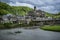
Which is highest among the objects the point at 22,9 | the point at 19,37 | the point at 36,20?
the point at 22,9

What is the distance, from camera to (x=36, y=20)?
11.0 feet

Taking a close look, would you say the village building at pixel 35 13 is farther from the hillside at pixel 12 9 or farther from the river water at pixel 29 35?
the river water at pixel 29 35

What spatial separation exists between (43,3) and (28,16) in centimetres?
41

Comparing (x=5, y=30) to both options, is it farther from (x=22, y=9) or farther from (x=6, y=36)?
(x=22, y=9)

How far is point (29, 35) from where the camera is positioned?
3299 millimetres

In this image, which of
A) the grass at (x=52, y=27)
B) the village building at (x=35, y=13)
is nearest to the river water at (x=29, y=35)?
the grass at (x=52, y=27)

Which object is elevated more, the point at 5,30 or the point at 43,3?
the point at 43,3

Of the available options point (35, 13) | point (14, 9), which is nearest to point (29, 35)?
point (35, 13)

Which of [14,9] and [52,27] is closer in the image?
[52,27]

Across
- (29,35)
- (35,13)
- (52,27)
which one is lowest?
(29,35)

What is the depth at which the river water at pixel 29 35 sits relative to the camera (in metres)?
3.25

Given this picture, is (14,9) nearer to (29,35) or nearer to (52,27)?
(29,35)

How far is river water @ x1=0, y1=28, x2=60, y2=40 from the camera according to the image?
10.7ft

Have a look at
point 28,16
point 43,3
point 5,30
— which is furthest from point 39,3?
point 5,30
